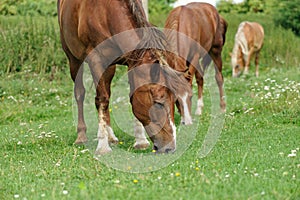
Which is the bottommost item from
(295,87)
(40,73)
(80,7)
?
(40,73)

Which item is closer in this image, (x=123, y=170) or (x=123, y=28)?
(x=123, y=170)

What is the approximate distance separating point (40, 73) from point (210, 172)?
29.6ft

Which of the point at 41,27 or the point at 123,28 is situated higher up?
the point at 123,28

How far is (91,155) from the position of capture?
20.1 feet

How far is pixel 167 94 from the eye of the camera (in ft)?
18.4

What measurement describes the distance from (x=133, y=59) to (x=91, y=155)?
3.70ft

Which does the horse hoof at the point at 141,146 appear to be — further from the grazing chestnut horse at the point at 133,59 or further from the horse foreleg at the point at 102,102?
the horse foreleg at the point at 102,102

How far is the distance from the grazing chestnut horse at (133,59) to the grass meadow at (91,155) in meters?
0.37

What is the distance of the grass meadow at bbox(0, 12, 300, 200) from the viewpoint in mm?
4219

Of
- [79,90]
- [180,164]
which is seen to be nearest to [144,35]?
[180,164]

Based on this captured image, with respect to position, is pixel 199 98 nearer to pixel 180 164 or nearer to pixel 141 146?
pixel 141 146

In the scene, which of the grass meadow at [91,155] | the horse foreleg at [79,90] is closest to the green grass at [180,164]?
the grass meadow at [91,155]

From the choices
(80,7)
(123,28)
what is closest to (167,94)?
(123,28)

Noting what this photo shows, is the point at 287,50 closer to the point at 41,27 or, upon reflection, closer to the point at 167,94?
the point at 41,27
